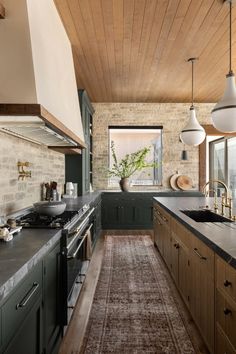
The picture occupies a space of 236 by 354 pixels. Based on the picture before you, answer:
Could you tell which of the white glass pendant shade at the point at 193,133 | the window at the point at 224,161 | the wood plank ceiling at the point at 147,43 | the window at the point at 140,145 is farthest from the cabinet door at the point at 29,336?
the window at the point at 224,161

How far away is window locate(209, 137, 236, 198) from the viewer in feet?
24.8

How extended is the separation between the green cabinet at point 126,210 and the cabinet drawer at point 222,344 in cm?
475

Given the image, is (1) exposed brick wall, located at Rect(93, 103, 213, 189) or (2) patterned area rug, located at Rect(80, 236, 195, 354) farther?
(1) exposed brick wall, located at Rect(93, 103, 213, 189)

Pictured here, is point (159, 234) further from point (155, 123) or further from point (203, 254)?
point (155, 123)

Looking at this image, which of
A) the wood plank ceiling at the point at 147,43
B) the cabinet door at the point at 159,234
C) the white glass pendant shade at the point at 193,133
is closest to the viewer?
the wood plank ceiling at the point at 147,43

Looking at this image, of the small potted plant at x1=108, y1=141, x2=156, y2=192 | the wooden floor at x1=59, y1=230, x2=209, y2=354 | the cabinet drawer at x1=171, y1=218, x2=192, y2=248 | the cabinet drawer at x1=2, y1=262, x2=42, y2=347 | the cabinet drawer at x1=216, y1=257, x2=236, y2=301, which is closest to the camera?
the cabinet drawer at x1=2, y1=262, x2=42, y2=347

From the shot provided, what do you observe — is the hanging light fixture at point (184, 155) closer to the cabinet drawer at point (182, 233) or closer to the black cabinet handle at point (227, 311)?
the cabinet drawer at point (182, 233)

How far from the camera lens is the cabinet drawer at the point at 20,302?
120 cm

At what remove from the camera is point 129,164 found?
699 centimetres

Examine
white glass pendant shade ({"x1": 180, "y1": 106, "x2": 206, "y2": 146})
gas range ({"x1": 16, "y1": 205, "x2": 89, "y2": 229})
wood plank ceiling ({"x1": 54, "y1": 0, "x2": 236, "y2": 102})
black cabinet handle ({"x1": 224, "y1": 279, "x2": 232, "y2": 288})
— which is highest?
wood plank ceiling ({"x1": 54, "y1": 0, "x2": 236, "y2": 102})

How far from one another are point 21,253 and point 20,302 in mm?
301

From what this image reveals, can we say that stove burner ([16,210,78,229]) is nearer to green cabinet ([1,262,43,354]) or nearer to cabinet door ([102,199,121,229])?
green cabinet ([1,262,43,354])

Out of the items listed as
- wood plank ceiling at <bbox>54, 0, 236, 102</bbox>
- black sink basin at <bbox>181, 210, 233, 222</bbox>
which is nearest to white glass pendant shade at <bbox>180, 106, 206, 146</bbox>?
wood plank ceiling at <bbox>54, 0, 236, 102</bbox>

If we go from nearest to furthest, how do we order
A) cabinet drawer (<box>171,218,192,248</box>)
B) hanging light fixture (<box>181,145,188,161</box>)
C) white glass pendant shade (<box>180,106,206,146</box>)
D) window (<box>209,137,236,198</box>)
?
cabinet drawer (<box>171,218,192,248</box>), white glass pendant shade (<box>180,106,206,146</box>), hanging light fixture (<box>181,145,188,161</box>), window (<box>209,137,236,198</box>)
